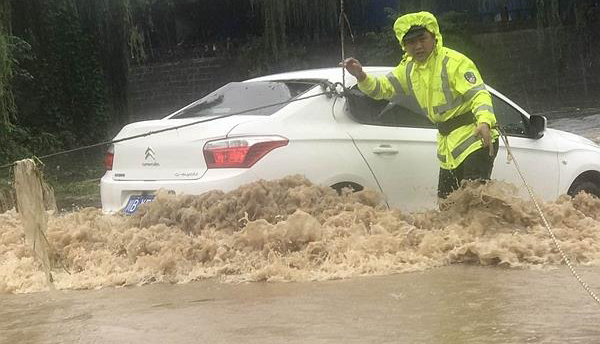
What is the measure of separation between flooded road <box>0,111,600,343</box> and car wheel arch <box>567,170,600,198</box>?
2.43 ft

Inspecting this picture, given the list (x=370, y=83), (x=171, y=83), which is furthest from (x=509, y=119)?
(x=171, y=83)

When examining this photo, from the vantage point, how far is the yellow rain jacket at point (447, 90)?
5.83 metres

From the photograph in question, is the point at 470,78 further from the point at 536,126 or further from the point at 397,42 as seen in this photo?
the point at 397,42

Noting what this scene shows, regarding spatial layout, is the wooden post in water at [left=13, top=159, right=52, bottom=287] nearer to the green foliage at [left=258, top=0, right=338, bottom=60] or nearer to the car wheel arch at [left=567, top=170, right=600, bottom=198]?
the car wheel arch at [left=567, top=170, right=600, bottom=198]

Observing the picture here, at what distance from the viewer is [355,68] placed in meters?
6.13

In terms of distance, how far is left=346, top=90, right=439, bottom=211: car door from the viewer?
6332 millimetres

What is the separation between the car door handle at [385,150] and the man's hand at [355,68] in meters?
0.55

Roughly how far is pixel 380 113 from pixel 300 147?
871 mm

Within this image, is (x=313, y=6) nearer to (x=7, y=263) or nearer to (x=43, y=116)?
(x=43, y=116)

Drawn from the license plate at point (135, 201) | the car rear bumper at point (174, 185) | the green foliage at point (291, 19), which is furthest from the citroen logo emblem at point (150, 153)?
the green foliage at point (291, 19)

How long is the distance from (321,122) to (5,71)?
602 cm

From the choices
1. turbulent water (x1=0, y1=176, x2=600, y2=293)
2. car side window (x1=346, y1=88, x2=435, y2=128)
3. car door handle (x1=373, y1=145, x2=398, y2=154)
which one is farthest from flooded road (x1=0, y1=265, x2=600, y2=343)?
car side window (x1=346, y1=88, x2=435, y2=128)

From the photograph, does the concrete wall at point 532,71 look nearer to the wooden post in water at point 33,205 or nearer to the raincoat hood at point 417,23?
the raincoat hood at point 417,23

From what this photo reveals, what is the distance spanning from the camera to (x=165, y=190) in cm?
589
